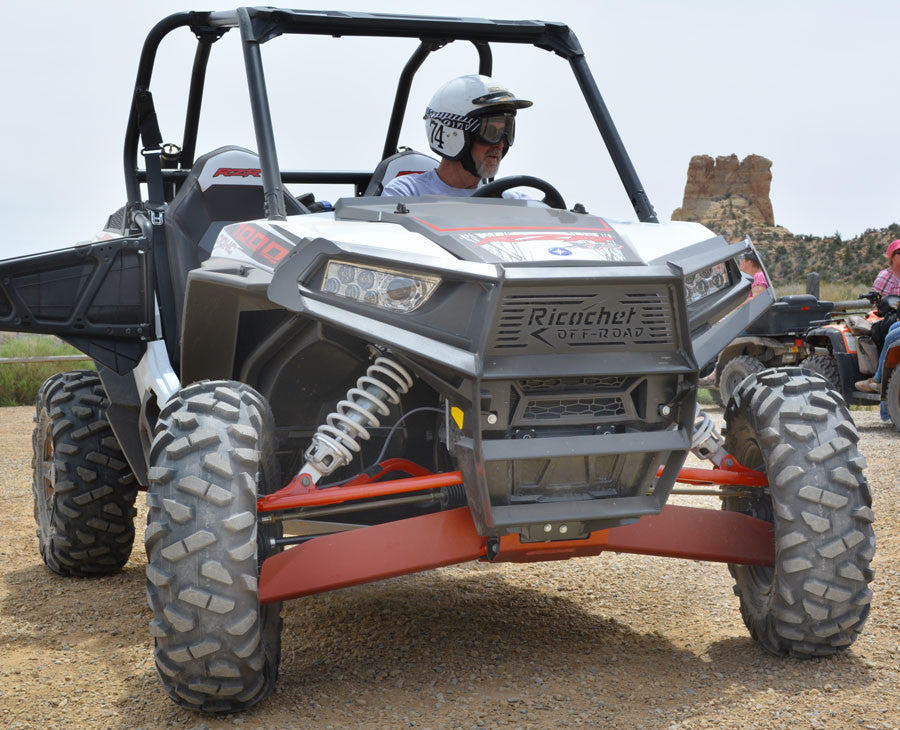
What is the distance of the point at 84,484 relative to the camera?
5062 millimetres

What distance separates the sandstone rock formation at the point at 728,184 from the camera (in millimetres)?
86000

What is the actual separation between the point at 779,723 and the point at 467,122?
8.25 feet

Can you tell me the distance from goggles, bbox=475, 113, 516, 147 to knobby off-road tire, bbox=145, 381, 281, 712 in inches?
69.6

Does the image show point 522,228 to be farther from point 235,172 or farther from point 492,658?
point 235,172

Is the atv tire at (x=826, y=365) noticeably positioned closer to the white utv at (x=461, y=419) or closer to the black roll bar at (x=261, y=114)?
the white utv at (x=461, y=419)

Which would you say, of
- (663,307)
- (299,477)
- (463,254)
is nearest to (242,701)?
(299,477)

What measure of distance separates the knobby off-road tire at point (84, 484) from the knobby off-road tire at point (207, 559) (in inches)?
84.3

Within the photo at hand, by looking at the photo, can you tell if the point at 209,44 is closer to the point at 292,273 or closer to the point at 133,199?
the point at 133,199

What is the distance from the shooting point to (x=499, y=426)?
9.62ft

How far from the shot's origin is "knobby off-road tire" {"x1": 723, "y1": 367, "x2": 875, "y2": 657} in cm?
331

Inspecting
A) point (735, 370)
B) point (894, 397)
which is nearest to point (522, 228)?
point (894, 397)

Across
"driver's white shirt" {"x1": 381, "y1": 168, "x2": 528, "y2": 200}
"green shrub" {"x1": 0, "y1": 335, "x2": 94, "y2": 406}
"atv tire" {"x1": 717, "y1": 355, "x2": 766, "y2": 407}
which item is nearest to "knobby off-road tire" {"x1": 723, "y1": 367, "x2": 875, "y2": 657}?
"driver's white shirt" {"x1": 381, "y1": 168, "x2": 528, "y2": 200}

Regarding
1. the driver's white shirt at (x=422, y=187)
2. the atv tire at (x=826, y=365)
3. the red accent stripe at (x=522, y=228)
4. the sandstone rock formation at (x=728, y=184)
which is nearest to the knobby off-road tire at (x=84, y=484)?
the driver's white shirt at (x=422, y=187)

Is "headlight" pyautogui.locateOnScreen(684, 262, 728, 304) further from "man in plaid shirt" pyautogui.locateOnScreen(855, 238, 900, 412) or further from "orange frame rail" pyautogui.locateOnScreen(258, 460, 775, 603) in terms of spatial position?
"man in plaid shirt" pyautogui.locateOnScreen(855, 238, 900, 412)
